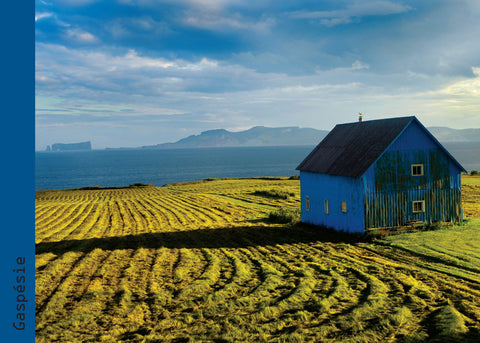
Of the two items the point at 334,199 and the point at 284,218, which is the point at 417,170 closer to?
the point at 334,199

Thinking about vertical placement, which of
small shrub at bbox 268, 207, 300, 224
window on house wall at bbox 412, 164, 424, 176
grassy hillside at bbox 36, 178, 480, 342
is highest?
window on house wall at bbox 412, 164, 424, 176

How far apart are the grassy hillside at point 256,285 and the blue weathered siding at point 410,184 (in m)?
1.47

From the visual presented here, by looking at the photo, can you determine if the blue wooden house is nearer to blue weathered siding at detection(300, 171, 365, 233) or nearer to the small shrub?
blue weathered siding at detection(300, 171, 365, 233)

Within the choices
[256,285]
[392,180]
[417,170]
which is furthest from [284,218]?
[256,285]

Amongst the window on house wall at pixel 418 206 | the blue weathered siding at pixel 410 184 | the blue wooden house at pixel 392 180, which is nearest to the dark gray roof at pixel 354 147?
the blue wooden house at pixel 392 180

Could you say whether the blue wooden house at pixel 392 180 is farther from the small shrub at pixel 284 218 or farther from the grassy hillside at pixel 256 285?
the small shrub at pixel 284 218

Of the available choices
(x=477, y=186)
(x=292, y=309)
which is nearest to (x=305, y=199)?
(x=292, y=309)

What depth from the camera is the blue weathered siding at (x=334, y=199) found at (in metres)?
24.3

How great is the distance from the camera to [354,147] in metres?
27.2

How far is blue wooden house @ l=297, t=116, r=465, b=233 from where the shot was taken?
24.1 m

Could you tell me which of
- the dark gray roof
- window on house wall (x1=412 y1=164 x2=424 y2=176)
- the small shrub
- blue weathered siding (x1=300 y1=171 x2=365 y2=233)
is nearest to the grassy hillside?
blue weathered siding (x1=300 y1=171 x2=365 y2=233)

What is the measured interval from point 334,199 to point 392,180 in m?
3.90

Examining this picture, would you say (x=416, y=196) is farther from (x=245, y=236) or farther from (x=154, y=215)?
(x=154, y=215)

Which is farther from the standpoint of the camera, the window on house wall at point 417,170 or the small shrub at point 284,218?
the small shrub at point 284,218
